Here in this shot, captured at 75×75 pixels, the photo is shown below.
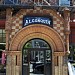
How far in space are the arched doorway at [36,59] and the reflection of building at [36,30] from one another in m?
0.27

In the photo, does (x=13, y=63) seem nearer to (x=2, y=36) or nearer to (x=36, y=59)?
(x=36, y=59)

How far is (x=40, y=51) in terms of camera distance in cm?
1742

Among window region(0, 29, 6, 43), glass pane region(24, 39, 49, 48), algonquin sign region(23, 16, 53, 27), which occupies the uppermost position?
algonquin sign region(23, 16, 53, 27)

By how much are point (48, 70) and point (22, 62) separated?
187 cm

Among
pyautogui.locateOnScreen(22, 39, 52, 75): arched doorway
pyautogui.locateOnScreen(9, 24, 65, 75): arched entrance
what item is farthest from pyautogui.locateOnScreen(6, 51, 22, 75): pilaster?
pyautogui.locateOnScreen(22, 39, 52, 75): arched doorway

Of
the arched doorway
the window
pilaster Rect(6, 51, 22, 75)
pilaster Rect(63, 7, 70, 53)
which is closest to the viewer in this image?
pilaster Rect(6, 51, 22, 75)

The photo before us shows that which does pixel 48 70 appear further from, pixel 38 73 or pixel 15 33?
pixel 15 33

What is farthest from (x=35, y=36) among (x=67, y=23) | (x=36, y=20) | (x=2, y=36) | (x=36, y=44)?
(x=2, y=36)

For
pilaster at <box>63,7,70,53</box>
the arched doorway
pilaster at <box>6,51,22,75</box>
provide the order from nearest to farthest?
pilaster at <box>6,51,22,75</box> → pilaster at <box>63,7,70,53</box> → the arched doorway

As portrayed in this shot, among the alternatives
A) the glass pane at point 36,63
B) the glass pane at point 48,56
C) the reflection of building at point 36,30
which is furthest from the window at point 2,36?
the glass pane at point 48,56

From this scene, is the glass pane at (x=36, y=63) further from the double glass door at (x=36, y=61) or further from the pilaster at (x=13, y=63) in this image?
the pilaster at (x=13, y=63)

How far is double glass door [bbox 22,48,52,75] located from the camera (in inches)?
683

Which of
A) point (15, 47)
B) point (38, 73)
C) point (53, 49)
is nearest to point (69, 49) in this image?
point (53, 49)

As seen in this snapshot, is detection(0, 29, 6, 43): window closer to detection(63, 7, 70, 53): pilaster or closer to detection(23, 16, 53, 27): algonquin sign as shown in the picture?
detection(23, 16, 53, 27): algonquin sign
